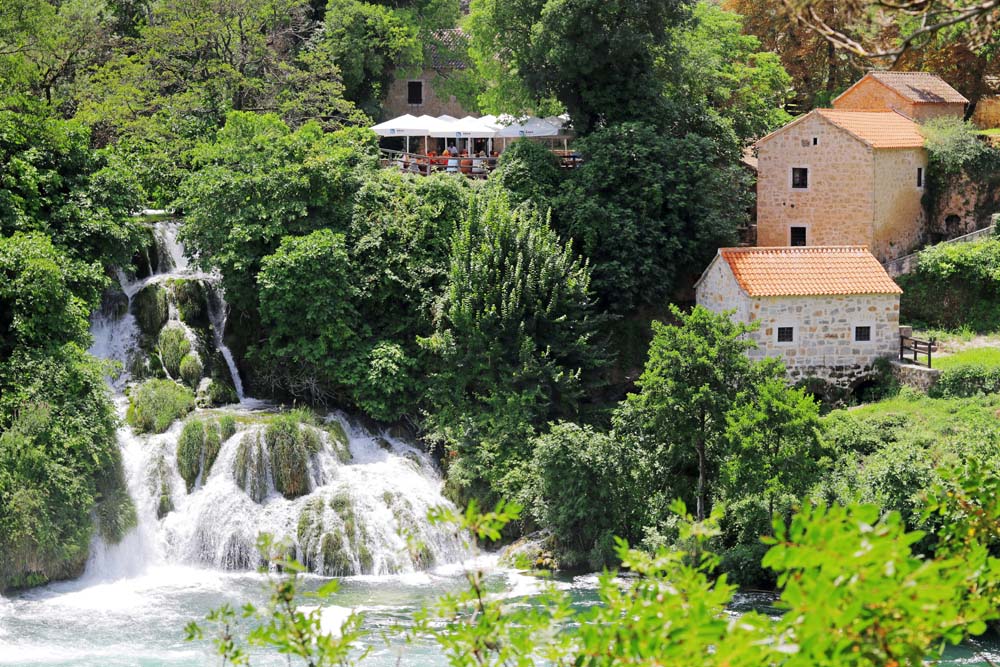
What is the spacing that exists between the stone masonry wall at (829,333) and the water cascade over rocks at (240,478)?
27.9 feet

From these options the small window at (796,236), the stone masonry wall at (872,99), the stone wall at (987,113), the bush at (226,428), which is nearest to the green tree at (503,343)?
the bush at (226,428)

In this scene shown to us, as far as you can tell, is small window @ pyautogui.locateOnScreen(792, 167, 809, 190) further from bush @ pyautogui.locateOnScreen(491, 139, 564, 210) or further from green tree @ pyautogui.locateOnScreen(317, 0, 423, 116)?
green tree @ pyautogui.locateOnScreen(317, 0, 423, 116)

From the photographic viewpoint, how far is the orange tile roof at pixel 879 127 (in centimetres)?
3681

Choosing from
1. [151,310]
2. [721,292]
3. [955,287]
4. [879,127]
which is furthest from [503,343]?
[879,127]

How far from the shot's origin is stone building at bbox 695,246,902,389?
3294 centimetres

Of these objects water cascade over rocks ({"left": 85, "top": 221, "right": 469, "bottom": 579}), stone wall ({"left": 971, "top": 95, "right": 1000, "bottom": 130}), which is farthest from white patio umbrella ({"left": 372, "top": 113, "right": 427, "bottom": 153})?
stone wall ({"left": 971, "top": 95, "right": 1000, "bottom": 130})

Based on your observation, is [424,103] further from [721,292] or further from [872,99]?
[721,292]

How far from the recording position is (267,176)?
3416 centimetres

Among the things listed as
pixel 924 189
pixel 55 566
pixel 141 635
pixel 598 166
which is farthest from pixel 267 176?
pixel 924 189

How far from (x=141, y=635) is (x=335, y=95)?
21.3 metres

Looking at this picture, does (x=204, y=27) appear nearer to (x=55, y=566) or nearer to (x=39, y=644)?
(x=55, y=566)

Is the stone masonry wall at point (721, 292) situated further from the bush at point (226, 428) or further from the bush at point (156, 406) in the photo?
the bush at point (156, 406)

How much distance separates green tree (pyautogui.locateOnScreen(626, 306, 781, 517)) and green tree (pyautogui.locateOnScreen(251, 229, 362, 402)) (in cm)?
736

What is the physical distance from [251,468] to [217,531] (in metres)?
1.59
